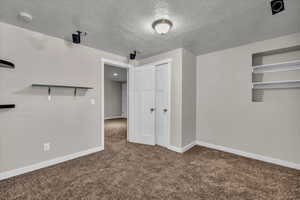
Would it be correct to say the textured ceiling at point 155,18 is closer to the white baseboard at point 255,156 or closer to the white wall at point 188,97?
the white wall at point 188,97

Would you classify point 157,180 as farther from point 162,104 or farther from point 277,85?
point 277,85

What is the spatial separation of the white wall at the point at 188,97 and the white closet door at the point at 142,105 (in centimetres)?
80

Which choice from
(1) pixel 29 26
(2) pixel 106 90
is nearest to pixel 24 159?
(1) pixel 29 26

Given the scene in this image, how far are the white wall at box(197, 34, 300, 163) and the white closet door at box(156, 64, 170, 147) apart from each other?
925 mm

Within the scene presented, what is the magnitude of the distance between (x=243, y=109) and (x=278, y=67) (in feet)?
3.30

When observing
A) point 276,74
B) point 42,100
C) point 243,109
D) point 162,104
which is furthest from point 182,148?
point 42,100

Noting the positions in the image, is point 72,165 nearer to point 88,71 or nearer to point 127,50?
point 88,71

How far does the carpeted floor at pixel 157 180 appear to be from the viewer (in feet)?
5.61

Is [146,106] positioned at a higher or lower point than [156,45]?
lower

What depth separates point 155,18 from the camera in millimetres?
1921

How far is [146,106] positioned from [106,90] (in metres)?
5.13

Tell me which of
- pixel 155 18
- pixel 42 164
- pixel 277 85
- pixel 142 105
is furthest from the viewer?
pixel 142 105

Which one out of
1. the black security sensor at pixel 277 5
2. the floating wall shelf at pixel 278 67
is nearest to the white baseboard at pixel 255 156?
the floating wall shelf at pixel 278 67

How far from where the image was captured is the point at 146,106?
3.59 metres
